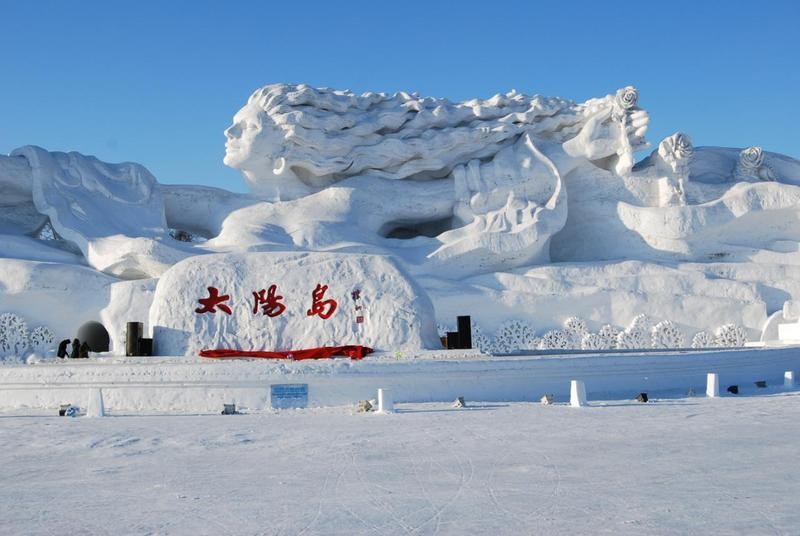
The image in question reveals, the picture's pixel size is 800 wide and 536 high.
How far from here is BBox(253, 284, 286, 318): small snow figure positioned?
418 inches

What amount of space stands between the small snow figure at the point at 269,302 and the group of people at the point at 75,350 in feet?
12.4

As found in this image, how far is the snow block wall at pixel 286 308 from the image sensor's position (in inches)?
412

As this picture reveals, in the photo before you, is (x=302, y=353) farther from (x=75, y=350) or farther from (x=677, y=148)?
(x=677, y=148)

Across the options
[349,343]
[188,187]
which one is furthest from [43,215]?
[349,343]

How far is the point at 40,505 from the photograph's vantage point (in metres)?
4.51

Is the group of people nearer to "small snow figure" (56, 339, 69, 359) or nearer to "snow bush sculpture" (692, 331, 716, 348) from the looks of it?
"small snow figure" (56, 339, 69, 359)

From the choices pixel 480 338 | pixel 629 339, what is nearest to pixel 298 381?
pixel 480 338

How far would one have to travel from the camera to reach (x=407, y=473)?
17.4ft

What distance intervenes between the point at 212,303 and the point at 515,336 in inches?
272

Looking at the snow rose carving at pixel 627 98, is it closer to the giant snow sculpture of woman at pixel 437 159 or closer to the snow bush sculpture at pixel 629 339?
the giant snow sculpture of woman at pixel 437 159

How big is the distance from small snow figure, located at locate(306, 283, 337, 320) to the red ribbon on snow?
0.49 meters

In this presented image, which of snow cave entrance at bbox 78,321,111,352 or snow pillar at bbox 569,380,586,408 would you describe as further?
snow cave entrance at bbox 78,321,111,352

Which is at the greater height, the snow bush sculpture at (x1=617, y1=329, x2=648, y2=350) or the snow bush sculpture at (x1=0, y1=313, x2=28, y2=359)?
the snow bush sculpture at (x1=0, y1=313, x2=28, y2=359)

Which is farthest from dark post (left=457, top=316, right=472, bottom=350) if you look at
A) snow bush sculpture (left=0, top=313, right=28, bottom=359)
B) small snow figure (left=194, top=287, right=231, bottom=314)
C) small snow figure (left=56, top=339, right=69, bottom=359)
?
snow bush sculpture (left=0, top=313, right=28, bottom=359)
